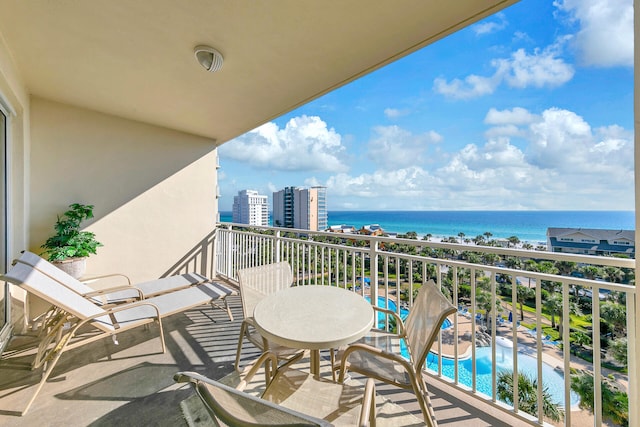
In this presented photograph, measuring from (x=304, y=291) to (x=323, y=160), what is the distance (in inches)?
1505

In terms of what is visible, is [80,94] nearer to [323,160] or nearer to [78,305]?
[78,305]

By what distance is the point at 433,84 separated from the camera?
28672 millimetres

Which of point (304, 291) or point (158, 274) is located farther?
point (158, 274)

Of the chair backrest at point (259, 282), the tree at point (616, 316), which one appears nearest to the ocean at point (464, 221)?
the chair backrest at point (259, 282)

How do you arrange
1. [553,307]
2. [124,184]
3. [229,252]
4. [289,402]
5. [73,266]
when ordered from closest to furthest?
[289,402] < [553,307] < [73,266] < [124,184] < [229,252]

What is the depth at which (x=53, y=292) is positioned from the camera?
7.24 feet

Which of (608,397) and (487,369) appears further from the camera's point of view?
(487,369)

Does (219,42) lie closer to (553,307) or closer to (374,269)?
(374,269)

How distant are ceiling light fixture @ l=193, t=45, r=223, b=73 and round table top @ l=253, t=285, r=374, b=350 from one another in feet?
7.19

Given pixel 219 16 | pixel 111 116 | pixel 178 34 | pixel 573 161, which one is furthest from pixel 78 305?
pixel 573 161

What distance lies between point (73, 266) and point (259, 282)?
2802mm

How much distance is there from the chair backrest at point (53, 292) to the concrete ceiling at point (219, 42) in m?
Result: 2.04

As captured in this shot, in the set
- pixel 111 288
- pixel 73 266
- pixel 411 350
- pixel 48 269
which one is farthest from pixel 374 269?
pixel 73 266

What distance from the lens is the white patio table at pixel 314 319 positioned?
56.5 inches
